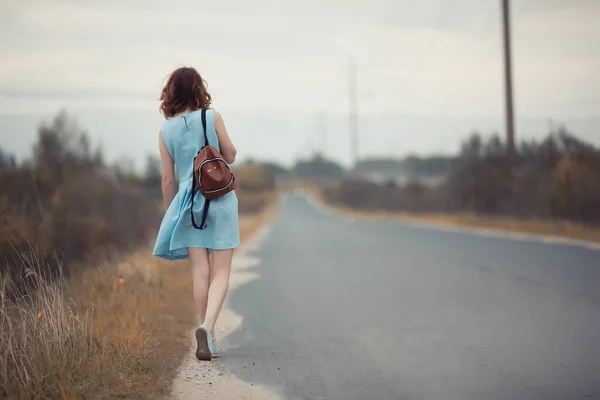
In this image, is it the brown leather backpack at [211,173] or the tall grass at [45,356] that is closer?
the tall grass at [45,356]

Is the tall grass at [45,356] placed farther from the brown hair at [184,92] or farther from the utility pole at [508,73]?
the utility pole at [508,73]

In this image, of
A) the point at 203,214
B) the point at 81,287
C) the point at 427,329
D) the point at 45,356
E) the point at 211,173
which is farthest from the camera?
the point at 81,287

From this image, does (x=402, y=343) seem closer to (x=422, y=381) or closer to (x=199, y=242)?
(x=422, y=381)

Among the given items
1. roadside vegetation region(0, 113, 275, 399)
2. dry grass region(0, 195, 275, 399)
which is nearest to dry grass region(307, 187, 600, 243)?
roadside vegetation region(0, 113, 275, 399)

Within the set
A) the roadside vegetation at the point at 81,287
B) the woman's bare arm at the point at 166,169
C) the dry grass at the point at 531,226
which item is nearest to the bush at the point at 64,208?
the roadside vegetation at the point at 81,287

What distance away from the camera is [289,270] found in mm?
14414

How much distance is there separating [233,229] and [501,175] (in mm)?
23122

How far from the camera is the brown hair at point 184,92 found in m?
5.90

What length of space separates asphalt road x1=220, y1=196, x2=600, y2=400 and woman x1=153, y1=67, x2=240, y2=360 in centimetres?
65

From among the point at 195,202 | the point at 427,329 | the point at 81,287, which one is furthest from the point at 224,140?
the point at 81,287

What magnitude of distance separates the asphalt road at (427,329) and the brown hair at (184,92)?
6.59 feet

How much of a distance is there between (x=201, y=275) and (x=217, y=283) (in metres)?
0.15

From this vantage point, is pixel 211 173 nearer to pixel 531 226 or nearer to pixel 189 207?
pixel 189 207

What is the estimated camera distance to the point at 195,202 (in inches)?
232
